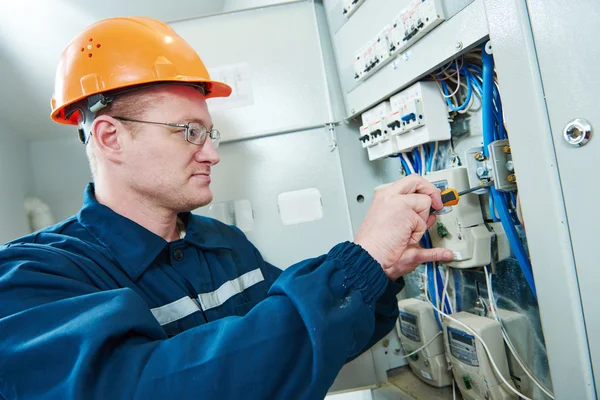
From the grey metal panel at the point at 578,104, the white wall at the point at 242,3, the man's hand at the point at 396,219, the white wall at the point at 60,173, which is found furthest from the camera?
the white wall at the point at 60,173

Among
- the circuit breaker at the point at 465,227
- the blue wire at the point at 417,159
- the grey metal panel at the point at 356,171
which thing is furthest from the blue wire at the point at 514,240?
the grey metal panel at the point at 356,171

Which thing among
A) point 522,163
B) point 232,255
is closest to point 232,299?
point 232,255

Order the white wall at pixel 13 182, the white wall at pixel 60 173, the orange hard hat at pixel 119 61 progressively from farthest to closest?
the white wall at pixel 60 173 → the white wall at pixel 13 182 → the orange hard hat at pixel 119 61

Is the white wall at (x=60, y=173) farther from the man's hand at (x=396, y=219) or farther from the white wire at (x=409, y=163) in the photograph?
the man's hand at (x=396, y=219)

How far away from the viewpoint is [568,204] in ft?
1.74

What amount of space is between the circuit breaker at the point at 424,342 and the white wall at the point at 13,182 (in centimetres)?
201

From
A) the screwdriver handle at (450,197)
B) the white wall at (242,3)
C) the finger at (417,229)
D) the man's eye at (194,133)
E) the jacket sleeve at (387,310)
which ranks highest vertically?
the white wall at (242,3)

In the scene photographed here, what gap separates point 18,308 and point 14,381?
12cm

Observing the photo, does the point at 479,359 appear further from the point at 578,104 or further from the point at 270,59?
the point at 270,59

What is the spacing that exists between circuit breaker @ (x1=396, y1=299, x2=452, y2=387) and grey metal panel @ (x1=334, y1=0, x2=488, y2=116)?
0.66 m

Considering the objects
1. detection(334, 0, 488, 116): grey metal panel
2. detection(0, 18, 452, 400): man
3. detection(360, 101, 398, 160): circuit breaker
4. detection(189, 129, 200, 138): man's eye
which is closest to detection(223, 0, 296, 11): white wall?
detection(334, 0, 488, 116): grey metal panel

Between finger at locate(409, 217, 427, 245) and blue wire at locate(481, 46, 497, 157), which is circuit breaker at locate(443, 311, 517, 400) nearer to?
finger at locate(409, 217, 427, 245)

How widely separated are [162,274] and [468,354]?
787 millimetres

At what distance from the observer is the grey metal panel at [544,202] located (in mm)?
536
